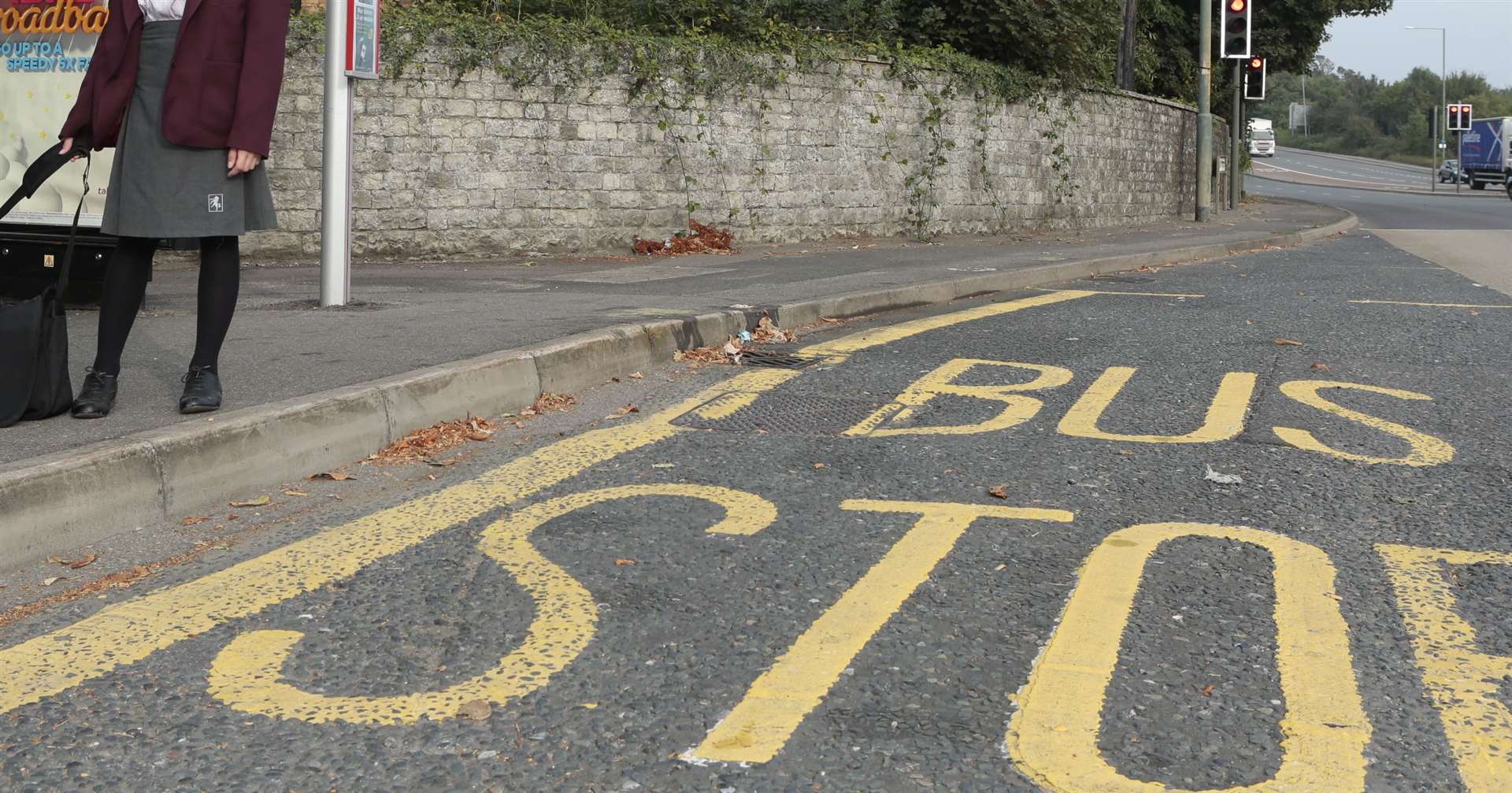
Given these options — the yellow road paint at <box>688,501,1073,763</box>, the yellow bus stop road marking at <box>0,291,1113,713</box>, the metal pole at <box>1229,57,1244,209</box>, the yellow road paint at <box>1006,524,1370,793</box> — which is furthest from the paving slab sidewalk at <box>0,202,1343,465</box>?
the metal pole at <box>1229,57,1244,209</box>

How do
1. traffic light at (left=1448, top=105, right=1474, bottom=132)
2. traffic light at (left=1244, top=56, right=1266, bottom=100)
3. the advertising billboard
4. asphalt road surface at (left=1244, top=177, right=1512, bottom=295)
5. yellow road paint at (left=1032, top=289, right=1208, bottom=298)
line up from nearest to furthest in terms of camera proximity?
the advertising billboard, yellow road paint at (left=1032, top=289, right=1208, bottom=298), asphalt road surface at (left=1244, top=177, right=1512, bottom=295), traffic light at (left=1244, top=56, right=1266, bottom=100), traffic light at (left=1448, top=105, right=1474, bottom=132)

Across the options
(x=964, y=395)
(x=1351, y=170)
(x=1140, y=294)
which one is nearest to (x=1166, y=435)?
(x=964, y=395)

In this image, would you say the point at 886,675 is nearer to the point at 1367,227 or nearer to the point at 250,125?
the point at 250,125

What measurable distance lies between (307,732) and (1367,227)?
28.2 metres

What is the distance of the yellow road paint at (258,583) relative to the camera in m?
3.18

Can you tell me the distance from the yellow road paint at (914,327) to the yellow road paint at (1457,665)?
422 centimetres

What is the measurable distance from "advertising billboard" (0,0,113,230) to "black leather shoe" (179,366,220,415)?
423cm

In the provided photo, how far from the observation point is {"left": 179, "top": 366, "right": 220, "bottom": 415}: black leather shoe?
504 cm

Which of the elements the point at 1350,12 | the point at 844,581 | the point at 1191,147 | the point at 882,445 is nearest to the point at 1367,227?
the point at 1191,147

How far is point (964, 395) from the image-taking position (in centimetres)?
676

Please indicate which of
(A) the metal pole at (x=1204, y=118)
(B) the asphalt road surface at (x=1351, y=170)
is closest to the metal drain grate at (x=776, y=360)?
(A) the metal pole at (x=1204, y=118)

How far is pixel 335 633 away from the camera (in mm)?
3404

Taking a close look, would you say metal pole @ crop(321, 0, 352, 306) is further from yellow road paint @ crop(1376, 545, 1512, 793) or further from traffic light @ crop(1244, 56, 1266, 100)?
traffic light @ crop(1244, 56, 1266, 100)

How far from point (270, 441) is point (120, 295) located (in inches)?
34.3
